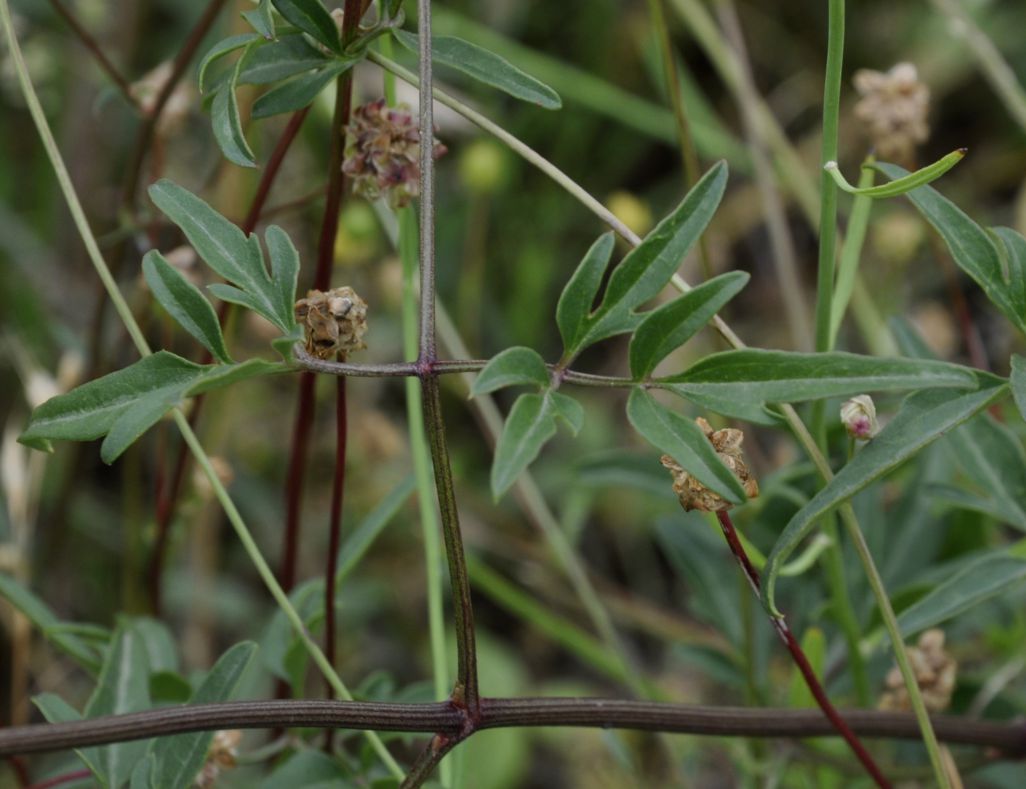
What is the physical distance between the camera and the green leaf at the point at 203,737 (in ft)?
2.27

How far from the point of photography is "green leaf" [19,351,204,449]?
1.95 feet

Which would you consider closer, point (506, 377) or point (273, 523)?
point (506, 377)

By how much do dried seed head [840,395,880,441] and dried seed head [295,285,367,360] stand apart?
0.94 ft

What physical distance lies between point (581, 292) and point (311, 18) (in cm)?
22

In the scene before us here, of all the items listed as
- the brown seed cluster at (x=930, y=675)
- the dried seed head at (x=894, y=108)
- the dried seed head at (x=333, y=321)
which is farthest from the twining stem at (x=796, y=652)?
the dried seed head at (x=894, y=108)

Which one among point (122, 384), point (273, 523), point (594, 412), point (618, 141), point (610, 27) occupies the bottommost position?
point (122, 384)

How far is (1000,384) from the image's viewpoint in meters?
0.62

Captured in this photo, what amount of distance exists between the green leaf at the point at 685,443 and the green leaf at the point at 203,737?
0.28 meters

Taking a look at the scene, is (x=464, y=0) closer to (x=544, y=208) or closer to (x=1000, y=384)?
(x=544, y=208)

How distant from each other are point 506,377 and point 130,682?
0.41 metres

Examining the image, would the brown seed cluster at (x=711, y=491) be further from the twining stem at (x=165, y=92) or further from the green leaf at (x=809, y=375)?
the twining stem at (x=165, y=92)

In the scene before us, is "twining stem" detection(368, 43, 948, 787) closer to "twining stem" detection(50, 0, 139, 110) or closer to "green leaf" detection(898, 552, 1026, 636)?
"green leaf" detection(898, 552, 1026, 636)

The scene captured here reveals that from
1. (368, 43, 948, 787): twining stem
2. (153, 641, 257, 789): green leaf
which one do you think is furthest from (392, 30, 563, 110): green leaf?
(153, 641, 257, 789): green leaf

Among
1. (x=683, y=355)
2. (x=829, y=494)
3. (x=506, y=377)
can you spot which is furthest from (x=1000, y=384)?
(x=683, y=355)
